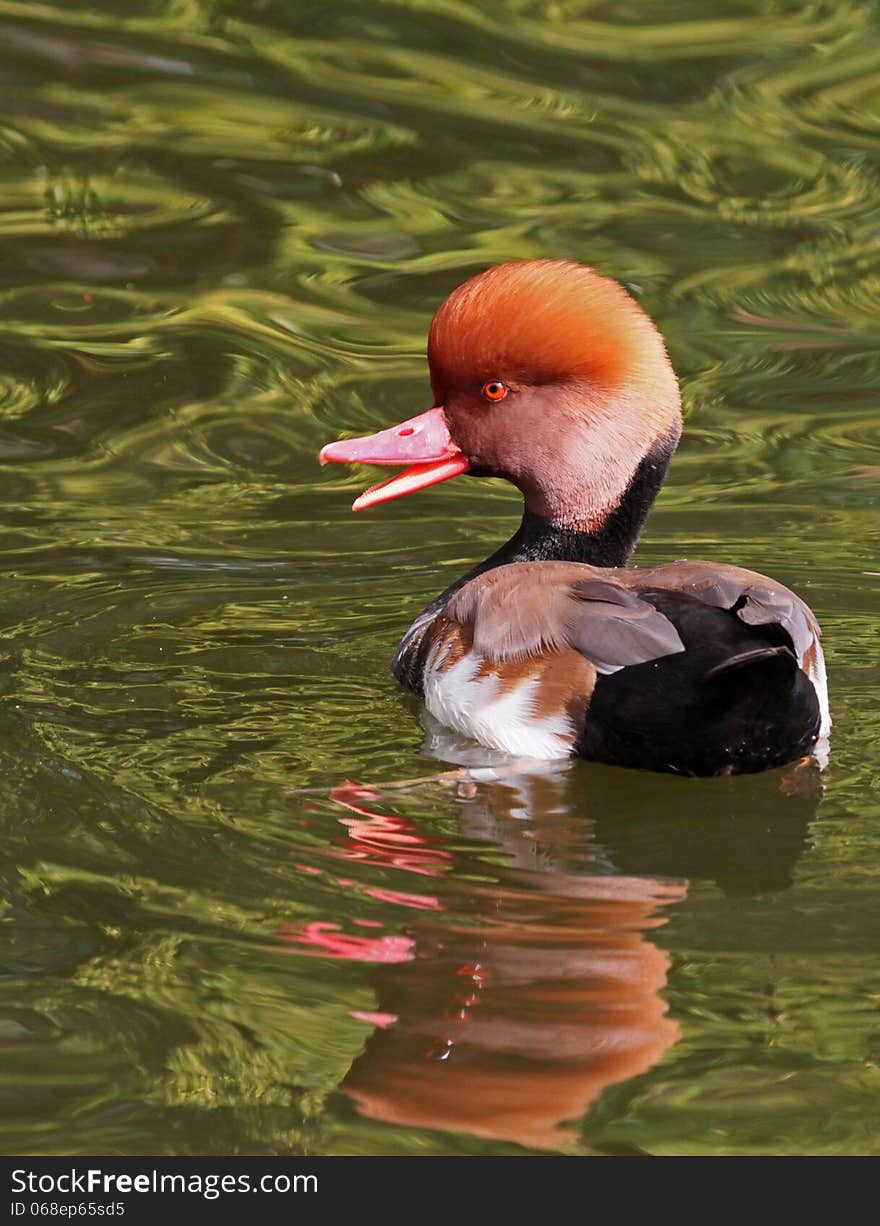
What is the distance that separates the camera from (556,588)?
17.3ft

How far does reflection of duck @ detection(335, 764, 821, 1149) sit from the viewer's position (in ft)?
12.7

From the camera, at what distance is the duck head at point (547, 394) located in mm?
5777

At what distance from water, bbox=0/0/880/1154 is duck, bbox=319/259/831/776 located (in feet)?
0.52

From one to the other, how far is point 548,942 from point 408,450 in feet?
7.28

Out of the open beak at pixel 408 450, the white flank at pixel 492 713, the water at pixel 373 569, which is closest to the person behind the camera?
the water at pixel 373 569

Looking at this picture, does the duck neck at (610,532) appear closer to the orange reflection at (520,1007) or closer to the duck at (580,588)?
the duck at (580,588)

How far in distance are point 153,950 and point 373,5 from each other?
7.18 m

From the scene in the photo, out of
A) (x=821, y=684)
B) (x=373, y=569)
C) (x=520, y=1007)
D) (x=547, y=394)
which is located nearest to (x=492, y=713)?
(x=821, y=684)

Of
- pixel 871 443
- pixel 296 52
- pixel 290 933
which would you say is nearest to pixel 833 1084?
pixel 290 933

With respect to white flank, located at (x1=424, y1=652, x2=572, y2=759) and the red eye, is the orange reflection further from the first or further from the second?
the red eye

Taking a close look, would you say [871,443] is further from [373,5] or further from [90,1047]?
[90,1047]

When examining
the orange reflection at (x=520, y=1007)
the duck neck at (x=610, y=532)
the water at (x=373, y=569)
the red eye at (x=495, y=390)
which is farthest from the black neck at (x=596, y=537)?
the orange reflection at (x=520, y=1007)

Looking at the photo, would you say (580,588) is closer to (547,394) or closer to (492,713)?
(492,713)

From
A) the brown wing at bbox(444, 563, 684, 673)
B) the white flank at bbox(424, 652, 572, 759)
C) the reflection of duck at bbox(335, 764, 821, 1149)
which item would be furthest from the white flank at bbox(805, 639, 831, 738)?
the white flank at bbox(424, 652, 572, 759)
